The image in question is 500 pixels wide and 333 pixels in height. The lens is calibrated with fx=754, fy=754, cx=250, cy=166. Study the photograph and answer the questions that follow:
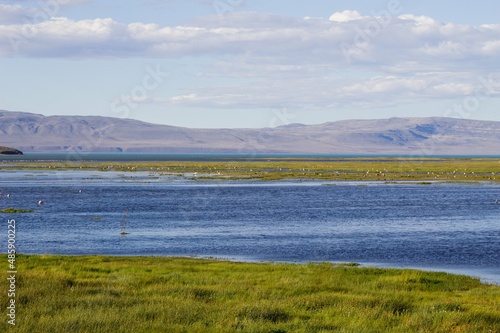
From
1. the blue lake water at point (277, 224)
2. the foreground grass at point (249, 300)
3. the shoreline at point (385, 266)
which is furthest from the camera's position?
the blue lake water at point (277, 224)

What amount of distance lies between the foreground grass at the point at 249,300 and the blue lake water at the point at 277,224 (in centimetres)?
682

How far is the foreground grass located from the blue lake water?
682 centimetres

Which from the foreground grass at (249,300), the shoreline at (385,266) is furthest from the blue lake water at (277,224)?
the foreground grass at (249,300)

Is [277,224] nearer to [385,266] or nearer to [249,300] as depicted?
[385,266]

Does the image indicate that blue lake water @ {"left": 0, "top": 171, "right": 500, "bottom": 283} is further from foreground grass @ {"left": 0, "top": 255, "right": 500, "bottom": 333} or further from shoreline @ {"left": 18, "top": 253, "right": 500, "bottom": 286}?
foreground grass @ {"left": 0, "top": 255, "right": 500, "bottom": 333}

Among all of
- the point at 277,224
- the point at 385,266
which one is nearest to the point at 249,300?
the point at 385,266

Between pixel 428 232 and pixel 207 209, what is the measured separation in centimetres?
2469

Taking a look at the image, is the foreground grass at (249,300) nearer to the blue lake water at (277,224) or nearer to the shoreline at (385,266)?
the shoreline at (385,266)

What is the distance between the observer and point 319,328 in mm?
18641

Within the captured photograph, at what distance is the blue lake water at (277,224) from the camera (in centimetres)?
3969

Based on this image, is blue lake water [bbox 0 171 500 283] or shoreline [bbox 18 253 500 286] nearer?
shoreline [bbox 18 253 500 286]

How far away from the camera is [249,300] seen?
22172mm

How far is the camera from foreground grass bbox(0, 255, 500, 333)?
1855cm

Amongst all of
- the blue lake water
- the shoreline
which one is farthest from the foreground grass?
the blue lake water
